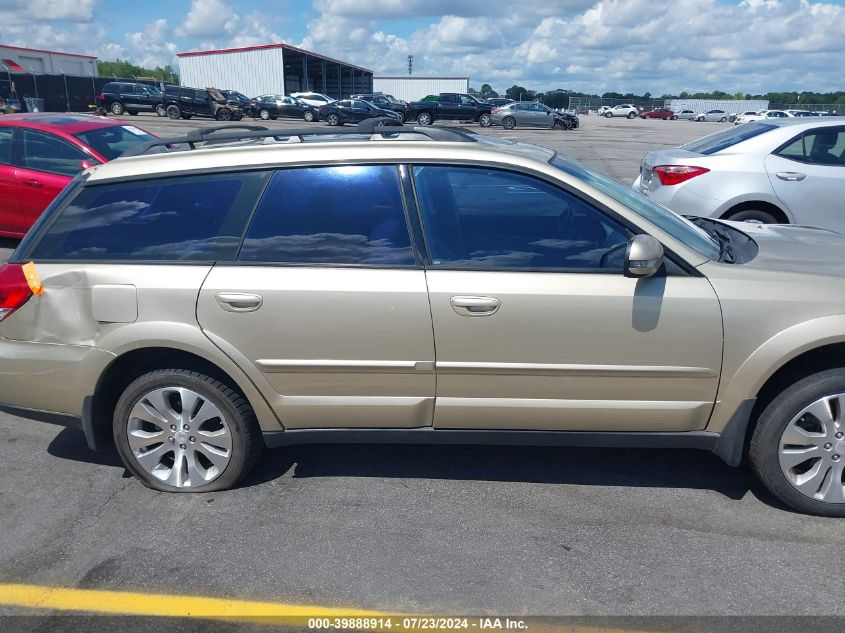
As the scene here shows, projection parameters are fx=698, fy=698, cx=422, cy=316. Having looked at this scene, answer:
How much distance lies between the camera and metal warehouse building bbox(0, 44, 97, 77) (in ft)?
171

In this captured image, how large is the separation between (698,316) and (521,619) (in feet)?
4.86

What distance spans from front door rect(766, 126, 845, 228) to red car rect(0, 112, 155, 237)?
7.07 m

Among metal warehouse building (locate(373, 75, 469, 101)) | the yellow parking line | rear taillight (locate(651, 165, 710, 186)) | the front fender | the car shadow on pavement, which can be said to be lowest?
the yellow parking line

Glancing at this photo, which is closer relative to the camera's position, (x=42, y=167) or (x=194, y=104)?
(x=42, y=167)

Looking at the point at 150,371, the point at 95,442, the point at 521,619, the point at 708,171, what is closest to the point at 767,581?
the point at 521,619

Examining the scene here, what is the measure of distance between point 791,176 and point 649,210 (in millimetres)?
4115

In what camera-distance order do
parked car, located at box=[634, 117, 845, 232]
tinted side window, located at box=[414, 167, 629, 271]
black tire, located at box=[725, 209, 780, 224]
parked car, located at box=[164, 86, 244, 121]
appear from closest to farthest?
tinted side window, located at box=[414, 167, 629, 271]
parked car, located at box=[634, 117, 845, 232]
black tire, located at box=[725, 209, 780, 224]
parked car, located at box=[164, 86, 244, 121]

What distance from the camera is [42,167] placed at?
7.80m

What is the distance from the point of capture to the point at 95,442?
3500 mm

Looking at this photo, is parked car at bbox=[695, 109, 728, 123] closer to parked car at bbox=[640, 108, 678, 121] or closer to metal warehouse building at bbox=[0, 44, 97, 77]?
parked car at bbox=[640, 108, 678, 121]

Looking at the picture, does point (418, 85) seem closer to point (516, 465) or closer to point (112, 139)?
point (112, 139)

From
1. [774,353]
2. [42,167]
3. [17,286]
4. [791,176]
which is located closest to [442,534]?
[774,353]

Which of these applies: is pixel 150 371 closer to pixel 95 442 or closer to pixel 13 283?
pixel 95 442

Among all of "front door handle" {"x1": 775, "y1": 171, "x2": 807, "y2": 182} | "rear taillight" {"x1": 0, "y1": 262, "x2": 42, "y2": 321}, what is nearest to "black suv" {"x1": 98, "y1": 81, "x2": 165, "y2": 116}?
"front door handle" {"x1": 775, "y1": 171, "x2": 807, "y2": 182}
